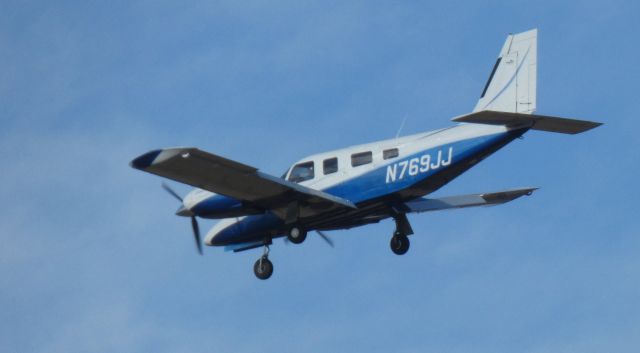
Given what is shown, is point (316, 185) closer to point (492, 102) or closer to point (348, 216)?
point (348, 216)

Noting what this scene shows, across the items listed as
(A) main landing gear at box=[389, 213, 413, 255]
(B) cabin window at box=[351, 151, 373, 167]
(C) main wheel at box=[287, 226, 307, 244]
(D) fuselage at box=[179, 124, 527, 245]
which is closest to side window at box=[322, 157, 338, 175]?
(D) fuselage at box=[179, 124, 527, 245]

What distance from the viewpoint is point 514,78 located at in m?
40.8

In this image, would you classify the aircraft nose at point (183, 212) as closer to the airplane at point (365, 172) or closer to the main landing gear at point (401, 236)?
the airplane at point (365, 172)

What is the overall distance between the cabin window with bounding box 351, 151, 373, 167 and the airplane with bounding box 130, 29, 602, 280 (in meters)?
0.03

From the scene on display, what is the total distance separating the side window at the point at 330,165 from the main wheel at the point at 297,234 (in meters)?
1.74

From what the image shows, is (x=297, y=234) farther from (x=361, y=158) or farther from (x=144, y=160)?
(x=144, y=160)

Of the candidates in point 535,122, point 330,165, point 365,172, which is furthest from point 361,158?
point 535,122

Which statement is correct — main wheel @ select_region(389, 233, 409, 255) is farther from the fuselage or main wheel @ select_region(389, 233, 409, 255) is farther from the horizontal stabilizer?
the horizontal stabilizer

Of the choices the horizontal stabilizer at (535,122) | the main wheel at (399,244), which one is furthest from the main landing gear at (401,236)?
the horizontal stabilizer at (535,122)

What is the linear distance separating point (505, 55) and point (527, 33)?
84 centimetres

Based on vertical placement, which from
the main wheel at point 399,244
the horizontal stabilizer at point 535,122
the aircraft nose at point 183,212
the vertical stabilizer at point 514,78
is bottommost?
the main wheel at point 399,244

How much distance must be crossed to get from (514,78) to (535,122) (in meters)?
1.91

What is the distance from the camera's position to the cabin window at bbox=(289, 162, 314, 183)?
139 ft

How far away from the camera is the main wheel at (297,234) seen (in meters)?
42.0
